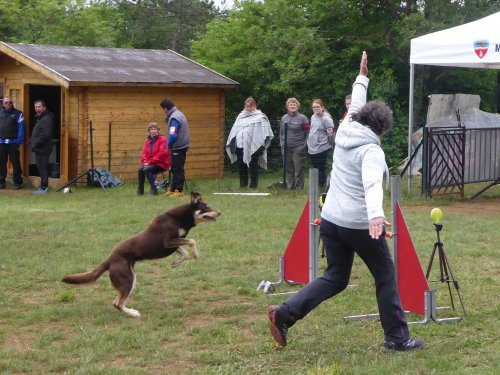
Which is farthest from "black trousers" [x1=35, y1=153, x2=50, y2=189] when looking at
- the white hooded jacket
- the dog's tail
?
the white hooded jacket

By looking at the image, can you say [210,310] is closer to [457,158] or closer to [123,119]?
[457,158]

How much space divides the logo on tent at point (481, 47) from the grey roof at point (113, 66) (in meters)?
7.41

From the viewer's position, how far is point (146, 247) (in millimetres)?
8414

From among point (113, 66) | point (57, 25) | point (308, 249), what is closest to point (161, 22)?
point (57, 25)

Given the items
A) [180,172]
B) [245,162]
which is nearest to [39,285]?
[180,172]

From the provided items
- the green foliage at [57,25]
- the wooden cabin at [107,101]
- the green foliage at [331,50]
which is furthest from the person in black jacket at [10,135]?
the green foliage at [57,25]

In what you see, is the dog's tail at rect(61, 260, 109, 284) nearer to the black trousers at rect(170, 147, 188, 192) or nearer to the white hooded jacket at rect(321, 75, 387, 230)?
the white hooded jacket at rect(321, 75, 387, 230)

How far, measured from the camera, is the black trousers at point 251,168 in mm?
18766

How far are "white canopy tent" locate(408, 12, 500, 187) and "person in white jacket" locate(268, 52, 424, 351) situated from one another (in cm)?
899

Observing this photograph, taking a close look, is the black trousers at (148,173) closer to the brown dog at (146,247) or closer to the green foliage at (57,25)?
the brown dog at (146,247)

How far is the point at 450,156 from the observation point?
1725 cm

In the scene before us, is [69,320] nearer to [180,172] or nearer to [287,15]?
[180,172]

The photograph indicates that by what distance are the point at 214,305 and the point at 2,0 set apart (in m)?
22.5

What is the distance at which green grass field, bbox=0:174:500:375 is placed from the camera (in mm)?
6742
